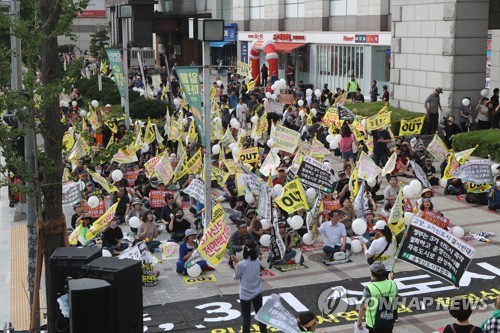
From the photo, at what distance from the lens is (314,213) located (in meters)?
16.7

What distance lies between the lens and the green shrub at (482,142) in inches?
938

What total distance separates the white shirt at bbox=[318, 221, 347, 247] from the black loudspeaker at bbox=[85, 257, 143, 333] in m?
7.92

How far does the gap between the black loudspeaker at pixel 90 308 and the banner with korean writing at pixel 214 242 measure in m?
6.47

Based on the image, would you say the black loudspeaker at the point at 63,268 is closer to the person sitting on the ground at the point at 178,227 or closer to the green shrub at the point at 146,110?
the person sitting on the ground at the point at 178,227

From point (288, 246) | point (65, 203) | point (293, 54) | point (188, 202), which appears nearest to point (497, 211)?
point (288, 246)

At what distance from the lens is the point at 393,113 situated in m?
29.1

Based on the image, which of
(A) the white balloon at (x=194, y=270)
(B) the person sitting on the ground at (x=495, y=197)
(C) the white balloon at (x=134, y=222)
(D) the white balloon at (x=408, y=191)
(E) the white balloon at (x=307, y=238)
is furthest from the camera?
(B) the person sitting on the ground at (x=495, y=197)

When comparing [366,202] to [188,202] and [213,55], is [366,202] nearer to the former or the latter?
[188,202]

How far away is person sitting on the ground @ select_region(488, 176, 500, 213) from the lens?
1847 cm

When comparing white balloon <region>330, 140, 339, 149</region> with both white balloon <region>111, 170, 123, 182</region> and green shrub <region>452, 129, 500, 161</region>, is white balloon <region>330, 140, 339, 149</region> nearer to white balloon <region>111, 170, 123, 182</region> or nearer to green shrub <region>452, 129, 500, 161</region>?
green shrub <region>452, 129, 500, 161</region>

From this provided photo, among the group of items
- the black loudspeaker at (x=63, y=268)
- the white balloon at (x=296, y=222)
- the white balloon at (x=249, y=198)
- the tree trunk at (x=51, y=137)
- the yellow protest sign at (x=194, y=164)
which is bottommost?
the white balloon at (x=296, y=222)

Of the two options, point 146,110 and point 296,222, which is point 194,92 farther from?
point 146,110

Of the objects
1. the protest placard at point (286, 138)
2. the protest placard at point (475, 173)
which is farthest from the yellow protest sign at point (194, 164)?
the protest placard at point (475, 173)

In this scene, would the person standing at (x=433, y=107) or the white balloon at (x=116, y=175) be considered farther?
the person standing at (x=433, y=107)
